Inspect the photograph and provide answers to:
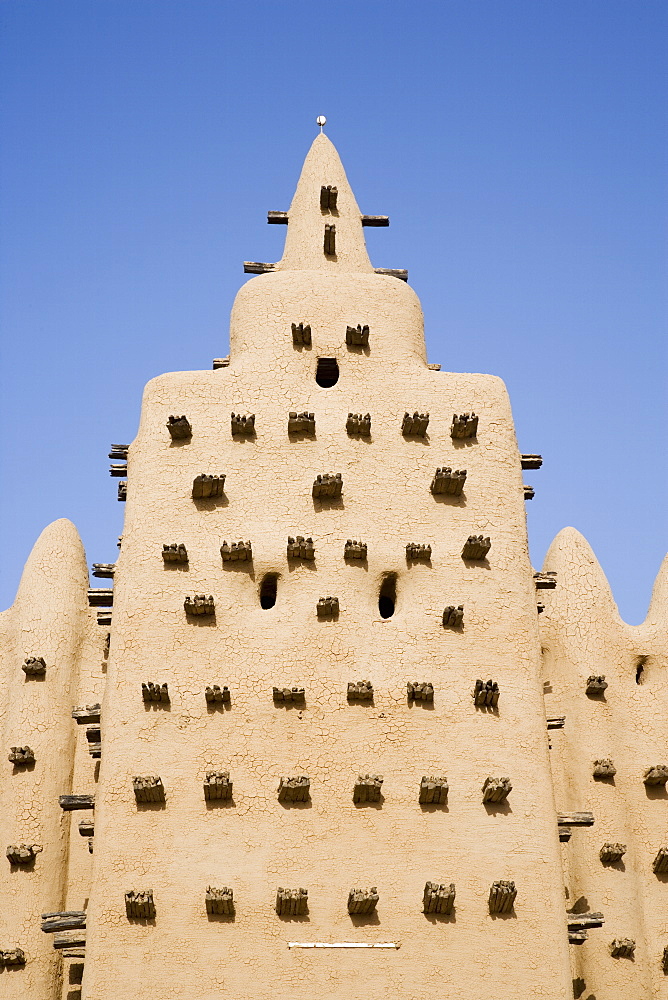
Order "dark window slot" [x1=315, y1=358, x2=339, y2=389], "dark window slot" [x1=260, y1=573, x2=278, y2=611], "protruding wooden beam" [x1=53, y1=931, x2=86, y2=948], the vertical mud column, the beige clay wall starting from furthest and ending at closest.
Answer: "dark window slot" [x1=315, y1=358, x2=339, y2=389] < the beige clay wall < "dark window slot" [x1=260, y1=573, x2=278, y2=611] < the vertical mud column < "protruding wooden beam" [x1=53, y1=931, x2=86, y2=948]

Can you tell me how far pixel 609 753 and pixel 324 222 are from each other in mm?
9557

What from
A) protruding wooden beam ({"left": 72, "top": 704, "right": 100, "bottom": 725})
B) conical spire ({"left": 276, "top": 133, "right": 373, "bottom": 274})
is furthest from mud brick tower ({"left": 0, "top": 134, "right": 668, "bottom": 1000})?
conical spire ({"left": 276, "top": 133, "right": 373, "bottom": 274})

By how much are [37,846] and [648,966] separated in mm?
7946

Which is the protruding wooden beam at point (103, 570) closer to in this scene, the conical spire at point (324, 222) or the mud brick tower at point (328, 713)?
the mud brick tower at point (328, 713)

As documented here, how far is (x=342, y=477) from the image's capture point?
1702cm

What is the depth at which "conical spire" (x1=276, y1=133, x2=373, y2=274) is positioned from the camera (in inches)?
811

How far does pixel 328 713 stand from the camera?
1540 cm

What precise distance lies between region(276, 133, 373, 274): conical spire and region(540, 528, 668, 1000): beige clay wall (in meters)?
5.59

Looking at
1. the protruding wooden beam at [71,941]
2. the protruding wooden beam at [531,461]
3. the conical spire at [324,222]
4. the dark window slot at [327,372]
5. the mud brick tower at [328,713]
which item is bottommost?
the protruding wooden beam at [71,941]

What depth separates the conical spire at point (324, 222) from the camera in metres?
20.6

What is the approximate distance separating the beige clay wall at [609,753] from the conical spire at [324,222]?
5592 millimetres

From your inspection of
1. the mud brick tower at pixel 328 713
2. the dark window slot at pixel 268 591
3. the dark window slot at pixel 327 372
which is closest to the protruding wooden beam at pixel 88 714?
the mud brick tower at pixel 328 713

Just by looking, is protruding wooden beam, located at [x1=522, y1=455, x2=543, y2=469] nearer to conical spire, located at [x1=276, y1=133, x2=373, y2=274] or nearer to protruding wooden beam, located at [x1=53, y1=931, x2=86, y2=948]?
conical spire, located at [x1=276, y1=133, x2=373, y2=274]

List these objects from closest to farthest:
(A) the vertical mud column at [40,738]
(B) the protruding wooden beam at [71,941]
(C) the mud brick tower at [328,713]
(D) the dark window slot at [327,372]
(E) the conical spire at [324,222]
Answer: (C) the mud brick tower at [328,713]
(B) the protruding wooden beam at [71,941]
(A) the vertical mud column at [40,738]
(D) the dark window slot at [327,372]
(E) the conical spire at [324,222]
